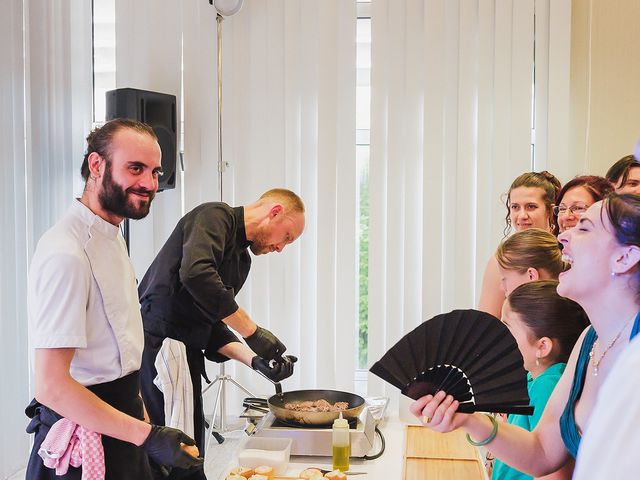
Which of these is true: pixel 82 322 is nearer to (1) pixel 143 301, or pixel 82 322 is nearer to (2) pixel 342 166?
(1) pixel 143 301

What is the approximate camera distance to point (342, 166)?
4535mm

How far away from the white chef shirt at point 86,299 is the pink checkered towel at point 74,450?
129 millimetres

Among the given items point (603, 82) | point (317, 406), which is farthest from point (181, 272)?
point (603, 82)

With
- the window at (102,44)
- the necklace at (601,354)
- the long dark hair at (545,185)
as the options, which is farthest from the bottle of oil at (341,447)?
the window at (102,44)

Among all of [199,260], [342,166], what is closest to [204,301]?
[199,260]

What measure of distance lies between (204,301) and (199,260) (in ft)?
0.50

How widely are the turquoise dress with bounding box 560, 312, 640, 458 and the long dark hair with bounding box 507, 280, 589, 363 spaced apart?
0.31m

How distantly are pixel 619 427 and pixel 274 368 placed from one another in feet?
7.48

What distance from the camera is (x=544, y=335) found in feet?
6.07

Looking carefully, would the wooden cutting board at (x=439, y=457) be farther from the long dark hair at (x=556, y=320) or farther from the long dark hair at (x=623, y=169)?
the long dark hair at (x=623, y=169)

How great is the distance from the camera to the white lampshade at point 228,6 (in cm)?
427

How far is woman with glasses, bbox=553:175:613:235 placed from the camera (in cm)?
268

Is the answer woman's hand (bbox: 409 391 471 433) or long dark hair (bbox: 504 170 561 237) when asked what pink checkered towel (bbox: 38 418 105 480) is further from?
long dark hair (bbox: 504 170 561 237)

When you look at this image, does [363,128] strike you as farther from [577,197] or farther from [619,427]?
[619,427]
